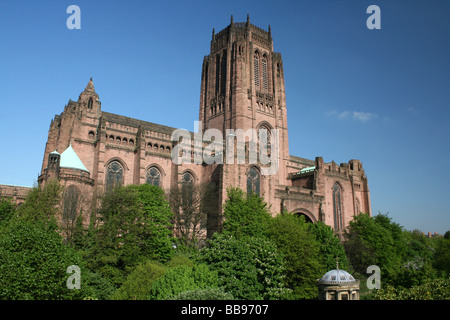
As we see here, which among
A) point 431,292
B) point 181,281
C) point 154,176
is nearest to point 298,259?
point 431,292

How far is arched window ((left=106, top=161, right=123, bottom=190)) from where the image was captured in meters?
45.3

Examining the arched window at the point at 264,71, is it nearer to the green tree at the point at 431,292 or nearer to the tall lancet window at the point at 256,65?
the tall lancet window at the point at 256,65

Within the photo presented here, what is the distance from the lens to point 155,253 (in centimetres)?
3303

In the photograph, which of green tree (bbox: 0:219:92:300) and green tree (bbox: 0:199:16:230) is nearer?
green tree (bbox: 0:219:92:300)

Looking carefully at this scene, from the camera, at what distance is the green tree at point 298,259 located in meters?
33.0

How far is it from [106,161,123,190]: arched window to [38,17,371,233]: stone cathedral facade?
0.41 feet

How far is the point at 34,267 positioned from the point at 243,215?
21769 millimetres

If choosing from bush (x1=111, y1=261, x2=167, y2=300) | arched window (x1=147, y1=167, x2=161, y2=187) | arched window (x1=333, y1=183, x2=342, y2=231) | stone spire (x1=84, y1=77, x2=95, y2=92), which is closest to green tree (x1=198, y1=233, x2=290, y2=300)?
bush (x1=111, y1=261, x2=167, y2=300)

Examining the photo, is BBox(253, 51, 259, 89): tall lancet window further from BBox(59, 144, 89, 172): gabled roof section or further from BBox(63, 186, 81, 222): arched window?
BBox(63, 186, 81, 222): arched window

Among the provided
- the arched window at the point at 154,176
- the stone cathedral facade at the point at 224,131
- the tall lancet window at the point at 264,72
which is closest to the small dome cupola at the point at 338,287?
the stone cathedral facade at the point at 224,131

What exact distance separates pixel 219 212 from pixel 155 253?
983 cm

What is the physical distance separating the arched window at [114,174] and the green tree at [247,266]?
20.5 m
